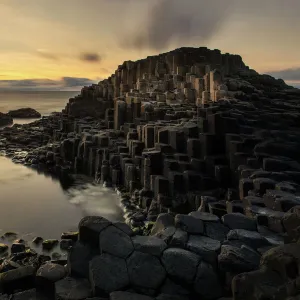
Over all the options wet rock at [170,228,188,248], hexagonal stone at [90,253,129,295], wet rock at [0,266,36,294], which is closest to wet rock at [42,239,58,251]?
wet rock at [0,266,36,294]

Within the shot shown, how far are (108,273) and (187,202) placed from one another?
554 cm

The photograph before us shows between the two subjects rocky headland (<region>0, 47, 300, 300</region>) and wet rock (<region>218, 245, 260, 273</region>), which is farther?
rocky headland (<region>0, 47, 300, 300</region>)

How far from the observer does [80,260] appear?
182 inches

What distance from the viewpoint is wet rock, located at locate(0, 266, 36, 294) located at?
4750 millimetres

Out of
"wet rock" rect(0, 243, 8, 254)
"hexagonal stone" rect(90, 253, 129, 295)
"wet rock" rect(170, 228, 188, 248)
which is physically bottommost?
"wet rock" rect(0, 243, 8, 254)

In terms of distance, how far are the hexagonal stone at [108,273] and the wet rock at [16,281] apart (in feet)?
3.72

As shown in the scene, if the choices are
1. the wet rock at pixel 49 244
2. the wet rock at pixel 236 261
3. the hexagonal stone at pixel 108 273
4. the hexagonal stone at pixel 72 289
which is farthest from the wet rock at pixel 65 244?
the wet rock at pixel 236 261

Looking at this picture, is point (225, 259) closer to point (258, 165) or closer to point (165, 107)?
point (258, 165)

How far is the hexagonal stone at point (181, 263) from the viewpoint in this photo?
166 inches

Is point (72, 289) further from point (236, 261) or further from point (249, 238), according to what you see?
point (249, 238)

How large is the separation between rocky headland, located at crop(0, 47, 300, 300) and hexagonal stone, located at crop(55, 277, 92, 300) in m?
0.01

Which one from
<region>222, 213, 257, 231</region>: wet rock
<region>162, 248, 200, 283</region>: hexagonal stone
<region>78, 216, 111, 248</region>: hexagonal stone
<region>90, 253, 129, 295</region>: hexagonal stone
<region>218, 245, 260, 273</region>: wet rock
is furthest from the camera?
<region>222, 213, 257, 231</region>: wet rock

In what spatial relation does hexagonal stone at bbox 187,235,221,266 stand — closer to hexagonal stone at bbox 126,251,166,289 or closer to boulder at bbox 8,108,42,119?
hexagonal stone at bbox 126,251,166,289

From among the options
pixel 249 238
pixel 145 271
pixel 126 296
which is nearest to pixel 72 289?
pixel 126 296
